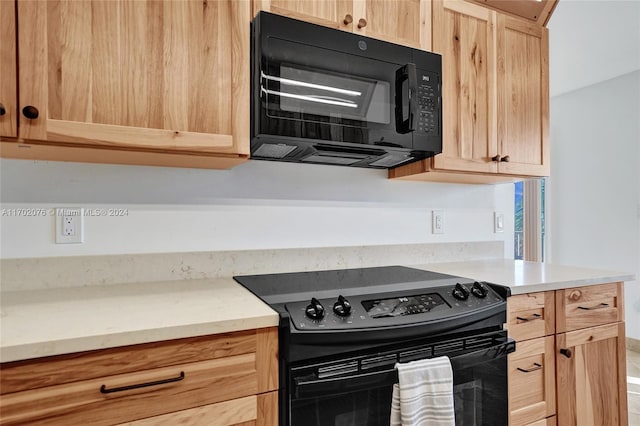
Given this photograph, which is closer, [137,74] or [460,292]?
[137,74]

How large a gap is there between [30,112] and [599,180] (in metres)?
4.42

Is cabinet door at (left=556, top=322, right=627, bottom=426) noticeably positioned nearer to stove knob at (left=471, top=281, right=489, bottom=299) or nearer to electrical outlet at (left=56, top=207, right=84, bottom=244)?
stove knob at (left=471, top=281, right=489, bottom=299)

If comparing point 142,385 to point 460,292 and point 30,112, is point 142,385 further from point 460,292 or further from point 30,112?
point 460,292

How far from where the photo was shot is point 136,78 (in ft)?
3.71

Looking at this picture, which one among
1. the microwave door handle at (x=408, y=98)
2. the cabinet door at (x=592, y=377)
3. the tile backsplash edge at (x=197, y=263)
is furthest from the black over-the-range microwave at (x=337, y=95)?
the cabinet door at (x=592, y=377)

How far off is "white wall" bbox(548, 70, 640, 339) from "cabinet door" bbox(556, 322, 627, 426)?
7.23 ft

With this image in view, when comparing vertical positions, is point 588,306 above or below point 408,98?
below

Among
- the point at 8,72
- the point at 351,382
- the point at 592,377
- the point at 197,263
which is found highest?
the point at 8,72

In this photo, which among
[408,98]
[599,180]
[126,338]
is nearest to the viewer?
[126,338]

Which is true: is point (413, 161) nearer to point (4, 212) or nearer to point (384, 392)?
point (384, 392)

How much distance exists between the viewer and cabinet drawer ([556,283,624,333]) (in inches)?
60.0

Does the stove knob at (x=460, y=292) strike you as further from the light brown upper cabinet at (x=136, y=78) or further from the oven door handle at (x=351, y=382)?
the light brown upper cabinet at (x=136, y=78)

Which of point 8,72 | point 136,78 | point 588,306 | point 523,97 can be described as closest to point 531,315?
point 588,306

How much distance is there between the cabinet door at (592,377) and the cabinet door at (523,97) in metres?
0.80
